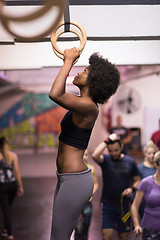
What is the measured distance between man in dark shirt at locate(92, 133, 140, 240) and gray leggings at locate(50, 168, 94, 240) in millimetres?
1677

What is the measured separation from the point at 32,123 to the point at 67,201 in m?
13.2

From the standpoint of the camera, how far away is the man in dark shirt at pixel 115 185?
349 centimetres

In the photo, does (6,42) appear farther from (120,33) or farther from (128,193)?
(128,193)

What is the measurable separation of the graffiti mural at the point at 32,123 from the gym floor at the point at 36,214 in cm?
622

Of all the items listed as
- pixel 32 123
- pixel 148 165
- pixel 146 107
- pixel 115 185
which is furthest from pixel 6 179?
pixel 32 123

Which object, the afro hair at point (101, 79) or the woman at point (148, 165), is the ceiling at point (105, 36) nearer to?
the afro hair at point (101, 79)

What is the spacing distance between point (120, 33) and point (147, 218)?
1620 millimetres

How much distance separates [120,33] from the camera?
108 inches

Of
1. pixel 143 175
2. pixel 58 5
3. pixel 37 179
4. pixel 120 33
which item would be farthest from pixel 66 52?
pixel 37 179

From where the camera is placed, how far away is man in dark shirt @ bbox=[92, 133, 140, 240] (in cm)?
349

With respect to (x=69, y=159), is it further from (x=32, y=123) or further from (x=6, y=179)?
(x=32, y=123)

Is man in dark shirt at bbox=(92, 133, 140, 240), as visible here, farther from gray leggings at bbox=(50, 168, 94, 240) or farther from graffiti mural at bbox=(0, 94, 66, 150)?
graffiti mural at bbox=(0, 94, 66, 150)

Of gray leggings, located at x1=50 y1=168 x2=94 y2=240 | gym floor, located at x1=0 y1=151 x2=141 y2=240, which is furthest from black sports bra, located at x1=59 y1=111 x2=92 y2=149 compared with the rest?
gym floor, located at x1=0 y1=151 x2=141 y2=240

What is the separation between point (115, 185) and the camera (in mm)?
3625
